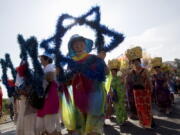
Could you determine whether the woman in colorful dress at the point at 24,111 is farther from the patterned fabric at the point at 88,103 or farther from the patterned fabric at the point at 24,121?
the patterned fabric at the point at 88,103

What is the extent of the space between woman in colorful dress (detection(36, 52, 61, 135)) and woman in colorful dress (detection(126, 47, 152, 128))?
112 inches

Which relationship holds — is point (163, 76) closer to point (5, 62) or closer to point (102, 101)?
point (5, 62)

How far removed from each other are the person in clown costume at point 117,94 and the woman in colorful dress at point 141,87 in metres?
1.25

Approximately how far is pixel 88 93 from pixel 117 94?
18.1ft

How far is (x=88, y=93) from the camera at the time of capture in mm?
4699

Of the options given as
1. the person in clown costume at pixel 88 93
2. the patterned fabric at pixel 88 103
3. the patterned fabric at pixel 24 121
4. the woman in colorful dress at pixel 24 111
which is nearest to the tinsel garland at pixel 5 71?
the woman in colorful dress at pixel 24 111

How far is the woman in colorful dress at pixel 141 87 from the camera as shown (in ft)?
26.9

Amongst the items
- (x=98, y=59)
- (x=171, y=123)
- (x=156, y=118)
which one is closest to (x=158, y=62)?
(x=156, y=118)

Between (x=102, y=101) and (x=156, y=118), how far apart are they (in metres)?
5.86

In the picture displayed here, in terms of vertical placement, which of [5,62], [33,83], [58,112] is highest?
Result: [5,62]

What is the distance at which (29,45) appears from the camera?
229 inches

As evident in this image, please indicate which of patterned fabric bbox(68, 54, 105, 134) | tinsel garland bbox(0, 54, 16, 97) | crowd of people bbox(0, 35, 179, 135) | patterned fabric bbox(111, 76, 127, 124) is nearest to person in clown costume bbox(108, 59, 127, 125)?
patterned fabric bbox(111, 76, 127, 124)

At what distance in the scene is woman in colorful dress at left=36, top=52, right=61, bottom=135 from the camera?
18.9 ft

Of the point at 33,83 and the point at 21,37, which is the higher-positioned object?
the point at 21,37
